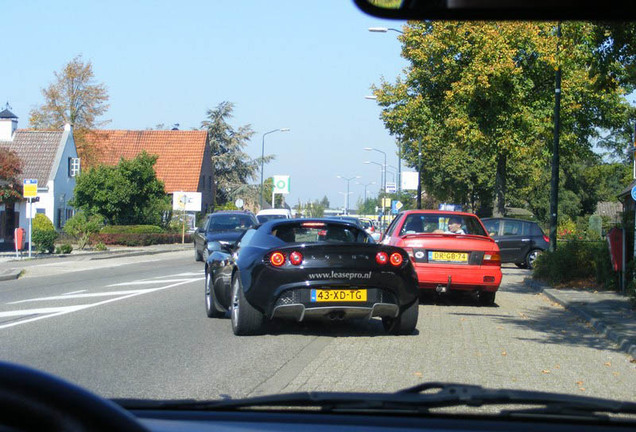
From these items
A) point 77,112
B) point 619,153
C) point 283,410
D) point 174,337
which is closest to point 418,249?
point 174,337

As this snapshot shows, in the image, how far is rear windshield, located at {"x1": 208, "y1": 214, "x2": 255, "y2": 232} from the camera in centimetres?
2709

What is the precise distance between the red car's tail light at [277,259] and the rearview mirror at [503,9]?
641cm

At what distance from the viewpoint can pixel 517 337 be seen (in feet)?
33.6

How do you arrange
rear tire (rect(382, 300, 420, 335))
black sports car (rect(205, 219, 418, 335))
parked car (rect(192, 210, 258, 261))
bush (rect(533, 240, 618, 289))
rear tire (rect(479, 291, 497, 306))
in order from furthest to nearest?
1. parked car (rect(192, 210, 258, 261))
2. bush (rect(533, 240, 618, 289))
3. rear tire (rect(479, 291, 497, 306))
4. rear tire (rect(382, 300, 420, 335))
5. black sports car (rect(205, 219, 418, 335))

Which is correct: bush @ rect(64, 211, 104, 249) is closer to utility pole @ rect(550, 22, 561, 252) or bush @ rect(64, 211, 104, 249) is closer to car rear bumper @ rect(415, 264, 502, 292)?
utility pole @ rect(550, 22, 561, 252)

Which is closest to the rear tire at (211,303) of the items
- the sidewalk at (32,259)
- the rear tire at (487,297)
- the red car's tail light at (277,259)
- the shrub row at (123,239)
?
the red car's tail light at (277,259)

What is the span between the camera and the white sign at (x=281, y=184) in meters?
91.4

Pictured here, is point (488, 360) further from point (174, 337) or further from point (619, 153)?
point (619, 153)

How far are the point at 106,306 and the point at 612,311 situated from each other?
803cm

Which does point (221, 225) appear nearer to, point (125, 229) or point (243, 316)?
point (125, 229)

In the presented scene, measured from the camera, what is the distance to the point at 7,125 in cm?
5722

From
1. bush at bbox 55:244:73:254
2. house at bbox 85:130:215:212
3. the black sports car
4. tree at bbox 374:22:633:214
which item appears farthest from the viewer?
house at bbox 85:130:215:212

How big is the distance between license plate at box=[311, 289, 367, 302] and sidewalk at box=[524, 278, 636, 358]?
3036mm

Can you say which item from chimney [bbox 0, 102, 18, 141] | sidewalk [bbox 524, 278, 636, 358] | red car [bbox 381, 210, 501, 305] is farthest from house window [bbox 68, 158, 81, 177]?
red car [bbox 381, 210, 501, 305]
